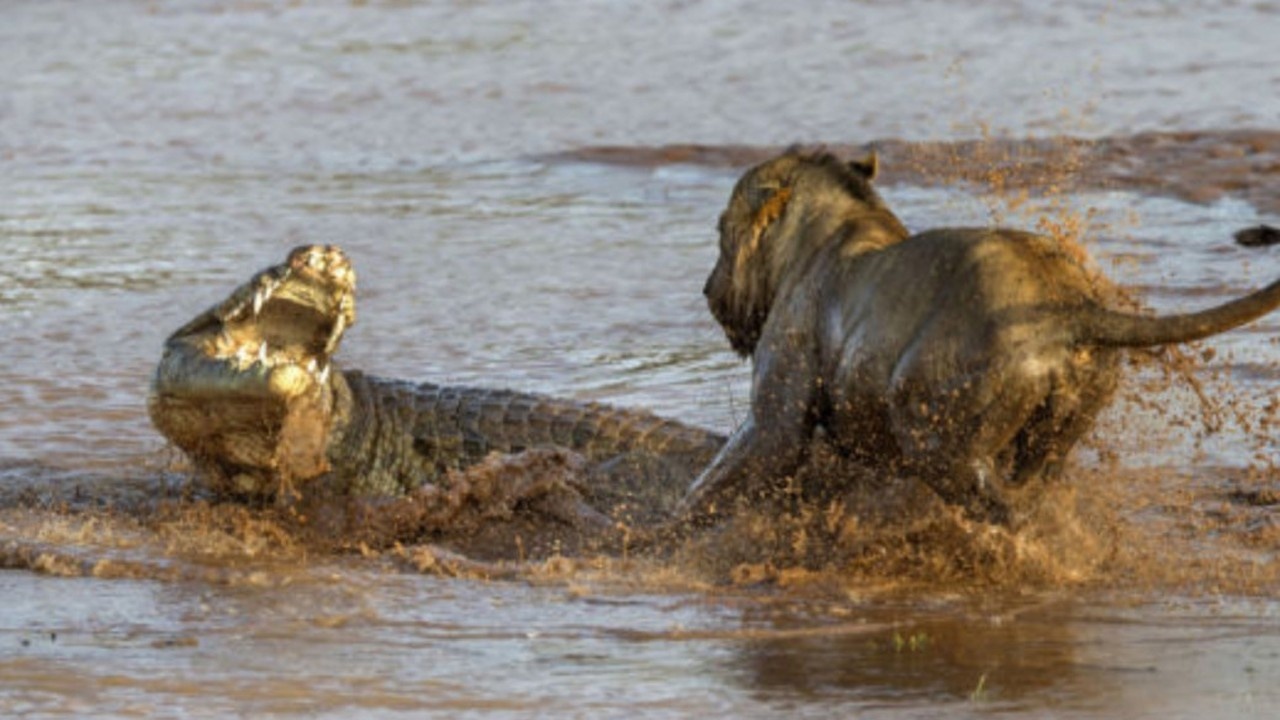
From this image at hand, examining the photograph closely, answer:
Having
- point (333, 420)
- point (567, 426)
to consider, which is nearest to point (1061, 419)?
point (567, 426)

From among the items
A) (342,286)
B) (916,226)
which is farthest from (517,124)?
(342,286)

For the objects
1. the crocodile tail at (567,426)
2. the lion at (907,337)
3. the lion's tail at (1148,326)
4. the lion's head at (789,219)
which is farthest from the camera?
the crocodile tail at (567,426)

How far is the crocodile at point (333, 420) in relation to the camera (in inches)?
329

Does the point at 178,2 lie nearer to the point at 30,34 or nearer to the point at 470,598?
the point at 30,34

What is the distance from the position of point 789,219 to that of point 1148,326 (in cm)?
141

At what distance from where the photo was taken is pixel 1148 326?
643 centimetres

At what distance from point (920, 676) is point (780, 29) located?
1552 cm

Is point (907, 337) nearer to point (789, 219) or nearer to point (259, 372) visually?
point (789, 219)

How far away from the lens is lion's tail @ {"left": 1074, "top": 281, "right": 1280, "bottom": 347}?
252 inches

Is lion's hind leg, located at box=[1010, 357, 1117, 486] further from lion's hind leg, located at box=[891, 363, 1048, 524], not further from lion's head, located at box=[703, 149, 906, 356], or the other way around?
lion's head, located at box=[703, 149, 906, 356]

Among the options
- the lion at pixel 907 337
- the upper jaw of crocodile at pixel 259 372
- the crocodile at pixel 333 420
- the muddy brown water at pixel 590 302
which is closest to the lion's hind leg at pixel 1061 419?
the lion at pixel 907 337

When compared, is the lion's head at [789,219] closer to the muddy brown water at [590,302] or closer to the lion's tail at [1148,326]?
the muddy brown water at [590,302]

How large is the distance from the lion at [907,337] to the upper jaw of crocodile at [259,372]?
4.88 ft

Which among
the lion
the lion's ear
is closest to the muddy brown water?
the lion
